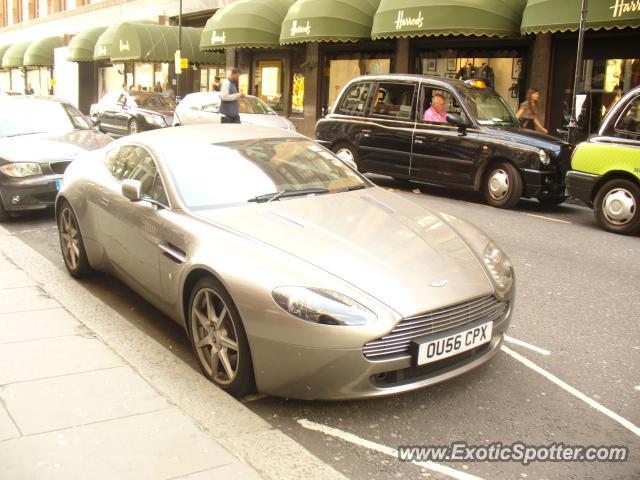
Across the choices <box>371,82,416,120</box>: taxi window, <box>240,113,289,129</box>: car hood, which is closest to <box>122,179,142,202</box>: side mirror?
<box>371,82,416,120</box>: taxi window

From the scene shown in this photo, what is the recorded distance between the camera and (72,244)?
20.2 ft

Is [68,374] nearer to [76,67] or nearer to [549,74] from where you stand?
[549,74]

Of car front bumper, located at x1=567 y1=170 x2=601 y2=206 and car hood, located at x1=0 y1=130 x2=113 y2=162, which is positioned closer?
car hood, located at x1=0 y1=130 x2=113 y2=162

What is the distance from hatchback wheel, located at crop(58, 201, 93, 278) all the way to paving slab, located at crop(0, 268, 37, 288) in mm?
370

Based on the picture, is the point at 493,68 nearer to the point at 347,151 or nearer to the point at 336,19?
the point at 336,19

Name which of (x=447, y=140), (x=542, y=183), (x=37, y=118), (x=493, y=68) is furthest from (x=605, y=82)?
(x=37, y=118)

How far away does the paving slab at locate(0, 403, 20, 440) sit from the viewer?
3.19 metres

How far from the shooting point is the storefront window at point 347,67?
2122cm

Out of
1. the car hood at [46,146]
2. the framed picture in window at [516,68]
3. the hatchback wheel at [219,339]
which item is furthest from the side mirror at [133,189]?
the framed picture in window at [516,68]

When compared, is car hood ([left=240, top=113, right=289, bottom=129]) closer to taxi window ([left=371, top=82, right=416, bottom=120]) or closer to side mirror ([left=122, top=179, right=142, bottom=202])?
taxi window ([left=371, top=82, right=416, bottom=120])

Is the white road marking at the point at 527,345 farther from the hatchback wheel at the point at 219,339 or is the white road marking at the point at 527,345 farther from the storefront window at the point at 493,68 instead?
the storefront window at the point at 493,68

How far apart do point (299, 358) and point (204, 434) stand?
59 centimetres

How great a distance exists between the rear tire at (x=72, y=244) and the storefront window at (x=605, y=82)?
37.4 feet

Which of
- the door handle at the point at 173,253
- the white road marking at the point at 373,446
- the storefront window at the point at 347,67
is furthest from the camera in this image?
the storefront window at the point at 347,67
